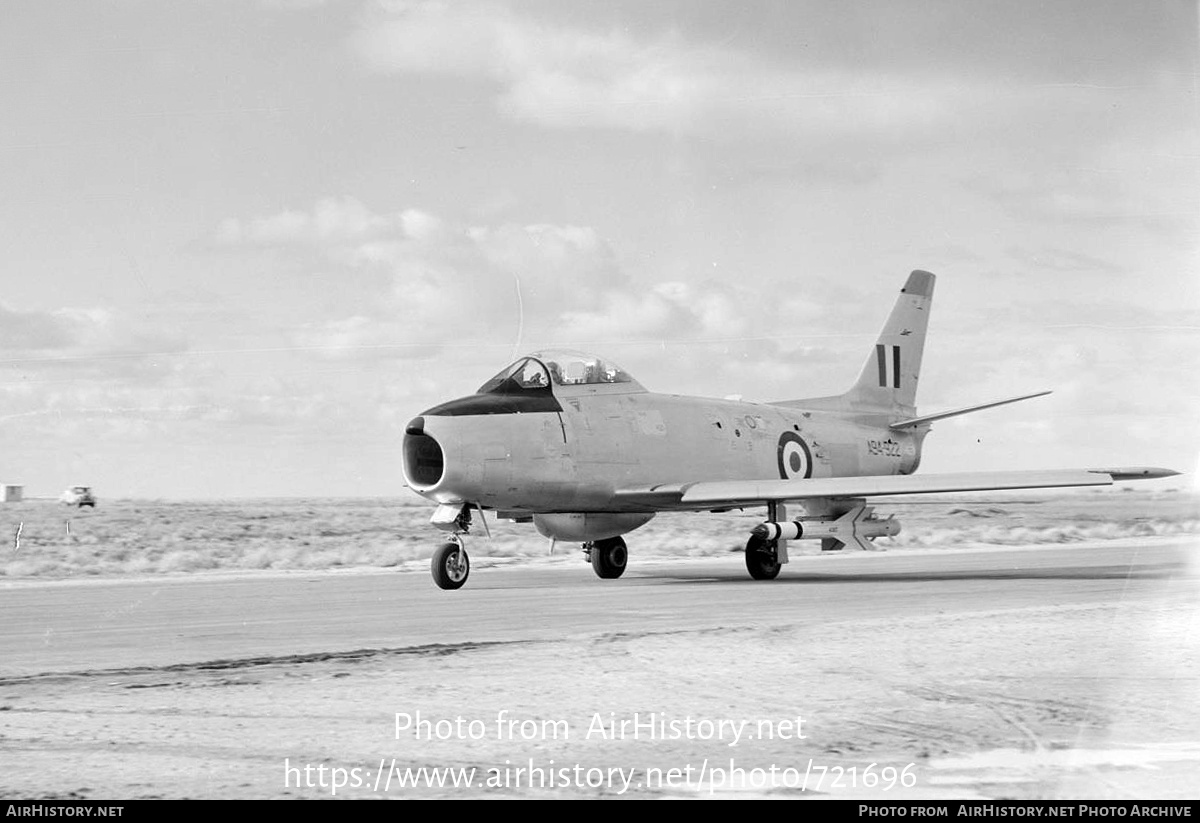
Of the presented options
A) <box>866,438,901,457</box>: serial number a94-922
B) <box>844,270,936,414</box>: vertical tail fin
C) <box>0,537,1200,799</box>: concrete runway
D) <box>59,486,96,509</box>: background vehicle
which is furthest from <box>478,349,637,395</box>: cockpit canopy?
<box>59,486,96,509</box>: background vehicle

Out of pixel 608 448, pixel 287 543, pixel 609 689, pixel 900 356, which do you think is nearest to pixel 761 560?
pixel 608 448

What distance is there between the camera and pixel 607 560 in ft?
75.6

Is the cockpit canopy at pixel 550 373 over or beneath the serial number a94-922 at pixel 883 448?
over

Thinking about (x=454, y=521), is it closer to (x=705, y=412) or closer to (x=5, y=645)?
(x=705, y=412)

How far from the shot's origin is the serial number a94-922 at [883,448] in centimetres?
2719

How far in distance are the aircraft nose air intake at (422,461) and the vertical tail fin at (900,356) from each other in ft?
38.0

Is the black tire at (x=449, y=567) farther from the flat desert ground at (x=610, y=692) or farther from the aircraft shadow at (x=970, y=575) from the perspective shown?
the aircraft shadow at (x=970, y=575)

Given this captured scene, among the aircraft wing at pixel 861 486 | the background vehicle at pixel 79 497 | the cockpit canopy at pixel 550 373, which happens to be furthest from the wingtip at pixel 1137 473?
the background vehicle at pixel 79 497

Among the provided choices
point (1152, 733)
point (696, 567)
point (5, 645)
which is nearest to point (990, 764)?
point (1152, 733)

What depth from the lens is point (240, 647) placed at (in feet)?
37.5

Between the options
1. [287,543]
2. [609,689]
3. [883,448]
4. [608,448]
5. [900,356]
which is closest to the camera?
[609,689]

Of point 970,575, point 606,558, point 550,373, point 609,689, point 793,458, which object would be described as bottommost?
point 970,575

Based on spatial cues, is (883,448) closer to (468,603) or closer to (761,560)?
(761,560)

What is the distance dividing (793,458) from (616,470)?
4958 mm
